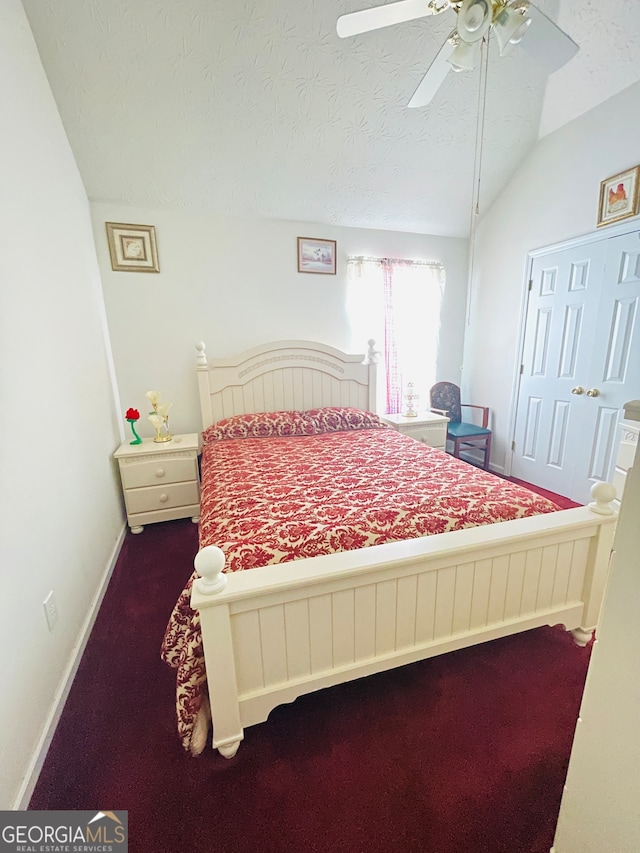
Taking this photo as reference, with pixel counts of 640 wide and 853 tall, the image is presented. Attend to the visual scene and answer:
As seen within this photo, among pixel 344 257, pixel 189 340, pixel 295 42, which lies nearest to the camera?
pixel 295 42

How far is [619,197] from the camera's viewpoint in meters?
2.34

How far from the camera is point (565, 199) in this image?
2.69 m

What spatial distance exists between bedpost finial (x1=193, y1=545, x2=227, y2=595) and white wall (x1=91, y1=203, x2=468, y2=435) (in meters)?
2.25

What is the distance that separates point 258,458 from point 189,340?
1383mm

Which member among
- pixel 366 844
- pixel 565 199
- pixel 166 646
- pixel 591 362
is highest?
pixel 565 199

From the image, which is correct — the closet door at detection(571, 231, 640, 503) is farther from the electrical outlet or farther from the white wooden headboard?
the electrical outlet

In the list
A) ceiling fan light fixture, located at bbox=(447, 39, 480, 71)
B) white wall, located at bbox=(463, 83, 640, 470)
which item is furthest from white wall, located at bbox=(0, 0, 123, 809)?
white wall, located at bbox=(463, 83, 640, 470)

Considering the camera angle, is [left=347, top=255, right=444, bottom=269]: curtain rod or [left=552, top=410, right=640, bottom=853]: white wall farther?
[left=347, top=255, right=444, bottom=269]: curtain rod

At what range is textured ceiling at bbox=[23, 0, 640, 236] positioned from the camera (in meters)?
1.78

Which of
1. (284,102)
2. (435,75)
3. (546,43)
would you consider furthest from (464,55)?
(284,102)

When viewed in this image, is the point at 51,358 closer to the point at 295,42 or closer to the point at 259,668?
the point at 259,668

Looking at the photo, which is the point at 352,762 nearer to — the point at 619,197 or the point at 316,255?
the point at 316,255

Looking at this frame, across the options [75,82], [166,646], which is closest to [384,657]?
[166,646]

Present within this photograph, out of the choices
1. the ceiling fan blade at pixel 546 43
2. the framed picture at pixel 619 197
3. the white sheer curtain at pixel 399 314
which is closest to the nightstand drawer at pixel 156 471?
the white sheer curtain at pixel 399 314
